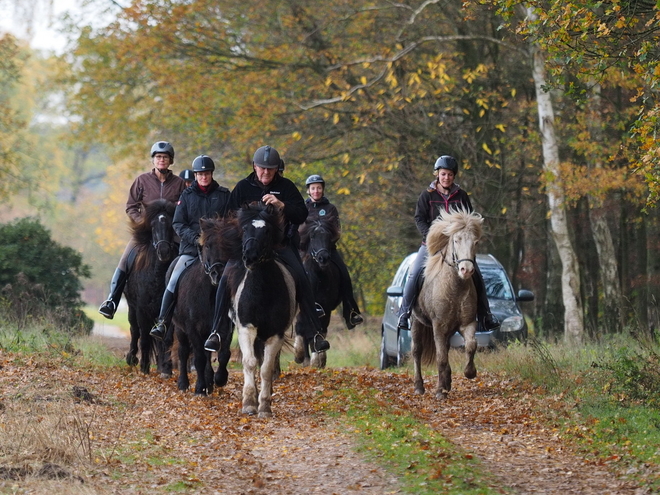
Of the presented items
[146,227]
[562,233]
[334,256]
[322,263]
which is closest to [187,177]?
[146,227]

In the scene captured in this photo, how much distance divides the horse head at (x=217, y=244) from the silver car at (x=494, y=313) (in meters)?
4.84

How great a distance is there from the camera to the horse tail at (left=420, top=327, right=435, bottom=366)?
45.4 ft

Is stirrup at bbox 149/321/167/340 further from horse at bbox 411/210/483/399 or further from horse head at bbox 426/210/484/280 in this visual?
horse head at bbox 426/210/484/280

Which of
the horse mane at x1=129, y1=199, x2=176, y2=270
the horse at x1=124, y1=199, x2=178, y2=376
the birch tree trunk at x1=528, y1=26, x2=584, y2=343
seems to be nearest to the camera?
the horse at x1=124, y1=199, x2=178, y2=376

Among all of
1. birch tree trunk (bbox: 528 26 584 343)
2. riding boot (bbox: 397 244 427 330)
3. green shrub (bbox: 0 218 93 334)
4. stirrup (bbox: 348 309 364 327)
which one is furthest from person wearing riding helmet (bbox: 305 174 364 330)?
green shrub (bbox: 0 218 93 334)

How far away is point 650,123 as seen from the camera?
10.5 metres

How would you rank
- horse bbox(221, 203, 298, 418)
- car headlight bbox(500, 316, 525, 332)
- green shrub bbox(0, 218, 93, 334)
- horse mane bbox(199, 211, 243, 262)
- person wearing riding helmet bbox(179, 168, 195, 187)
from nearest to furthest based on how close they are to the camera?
horse bbox(221, 203, 298, 418)
horse mane bbox(199, 211, 243, 262)
person wearing riding helmet bbox(179, 168, 195, 187)
car headlight bbox(500, 316, 525, 332)
green shrub bbox(0, 218, 93, 334)

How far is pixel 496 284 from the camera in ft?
56.6

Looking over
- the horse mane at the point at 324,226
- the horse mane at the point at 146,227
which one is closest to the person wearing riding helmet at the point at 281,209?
the horse mane at the point at 146,227

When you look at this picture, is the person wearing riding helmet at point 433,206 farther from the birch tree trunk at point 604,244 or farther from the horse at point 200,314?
the birch tree trunk at point 604,244

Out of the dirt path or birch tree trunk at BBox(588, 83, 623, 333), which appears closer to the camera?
the dirt path

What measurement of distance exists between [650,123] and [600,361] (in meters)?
3.64

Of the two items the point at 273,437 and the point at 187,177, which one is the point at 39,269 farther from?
the point at 273,437

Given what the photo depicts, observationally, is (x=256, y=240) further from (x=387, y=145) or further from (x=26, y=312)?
(x=387, y=145)
